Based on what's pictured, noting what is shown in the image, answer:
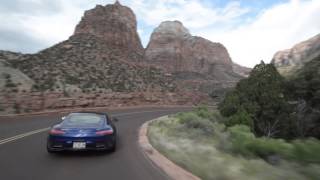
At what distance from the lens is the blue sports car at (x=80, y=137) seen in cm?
1345

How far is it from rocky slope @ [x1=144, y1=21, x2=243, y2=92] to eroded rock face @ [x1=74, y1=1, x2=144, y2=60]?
37977mm

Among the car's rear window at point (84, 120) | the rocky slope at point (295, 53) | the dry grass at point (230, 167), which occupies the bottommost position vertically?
the dry grass at point (230, 167)

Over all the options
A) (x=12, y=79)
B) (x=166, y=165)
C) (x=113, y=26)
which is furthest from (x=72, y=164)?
(x=113, y=26)

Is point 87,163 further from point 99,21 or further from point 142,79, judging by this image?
point 99,21

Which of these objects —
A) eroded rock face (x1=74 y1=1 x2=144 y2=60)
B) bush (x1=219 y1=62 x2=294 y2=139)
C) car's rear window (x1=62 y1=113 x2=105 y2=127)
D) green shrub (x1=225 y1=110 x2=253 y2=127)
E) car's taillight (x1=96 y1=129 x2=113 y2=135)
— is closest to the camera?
car's taillight (x1=96 y1=129 x2=113 y2=135)

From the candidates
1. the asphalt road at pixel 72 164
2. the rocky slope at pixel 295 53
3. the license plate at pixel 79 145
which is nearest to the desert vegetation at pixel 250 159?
the asphalt road at pixel 72 164

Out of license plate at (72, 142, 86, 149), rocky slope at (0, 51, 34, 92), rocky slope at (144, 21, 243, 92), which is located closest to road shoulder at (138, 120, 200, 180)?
license plate at (72, 142, 86, 149)

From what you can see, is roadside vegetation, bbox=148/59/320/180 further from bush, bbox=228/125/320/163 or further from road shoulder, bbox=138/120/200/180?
road shoulder, bbox=138/120/200/180

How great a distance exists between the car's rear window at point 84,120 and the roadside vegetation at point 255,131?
2.14 m

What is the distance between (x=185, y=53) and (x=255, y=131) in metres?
103

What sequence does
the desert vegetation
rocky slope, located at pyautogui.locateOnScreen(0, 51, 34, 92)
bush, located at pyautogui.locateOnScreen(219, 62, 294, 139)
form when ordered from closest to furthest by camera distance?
the desert vegetation < rocky slope, located at pyautogui.locateOnScreen(0, 51, 34, 92) < bush, located at pyautogui.locateOnScreen(219, 62, 294, 139)

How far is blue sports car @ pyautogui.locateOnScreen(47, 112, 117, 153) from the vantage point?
1345cm

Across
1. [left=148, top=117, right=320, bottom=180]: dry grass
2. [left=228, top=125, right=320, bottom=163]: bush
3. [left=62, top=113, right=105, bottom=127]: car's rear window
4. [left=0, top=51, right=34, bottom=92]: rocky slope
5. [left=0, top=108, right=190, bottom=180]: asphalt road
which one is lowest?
[left=0, top=108, right=190, bottom=180]: asphalt road

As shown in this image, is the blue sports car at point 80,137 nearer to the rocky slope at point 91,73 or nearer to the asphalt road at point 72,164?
the asphalt road at point 72,164
